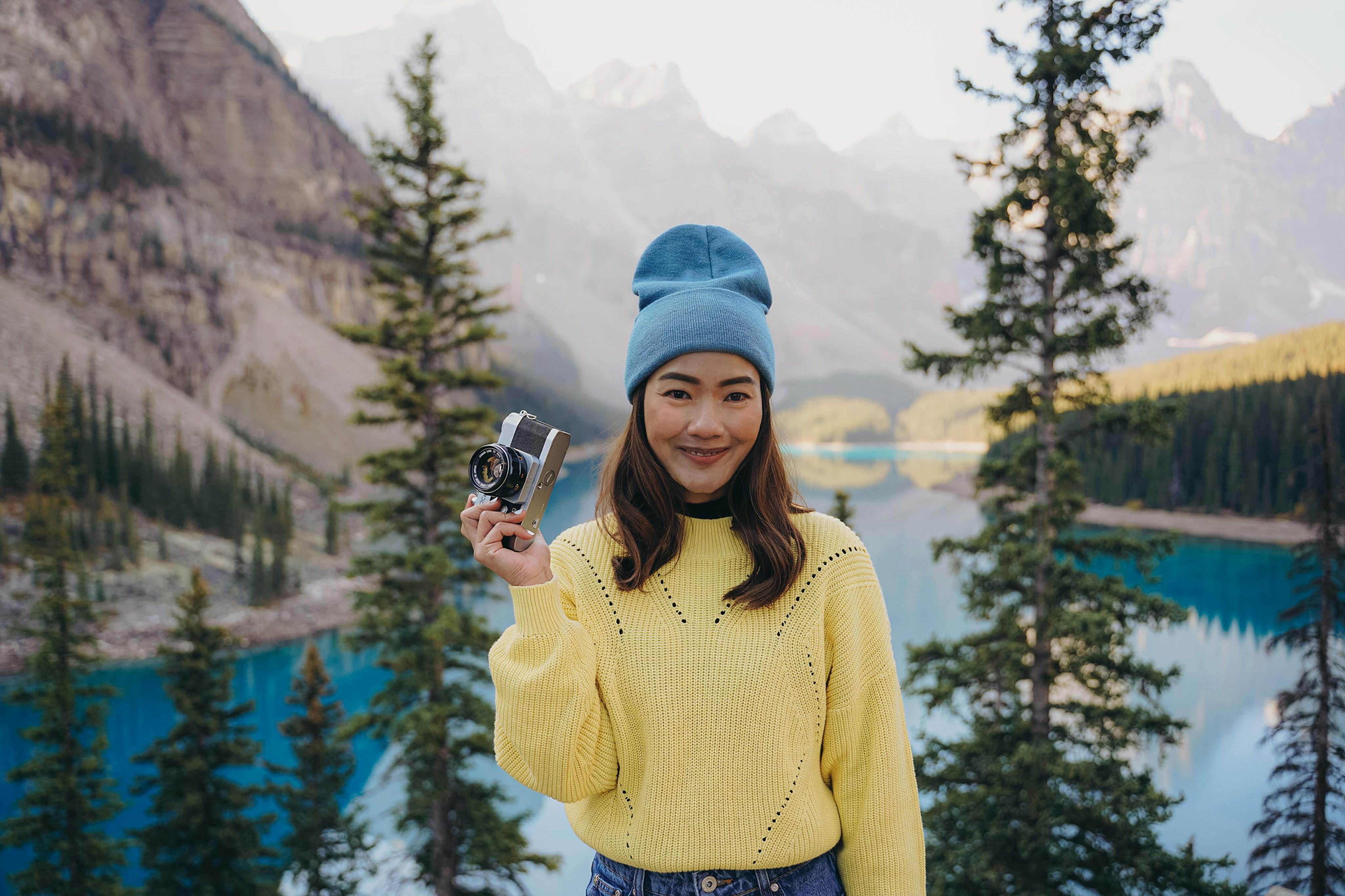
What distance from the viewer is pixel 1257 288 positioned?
506ft

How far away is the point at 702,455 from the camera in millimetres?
1653

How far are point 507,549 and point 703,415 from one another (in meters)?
0.52

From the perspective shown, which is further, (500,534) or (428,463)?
(428,463)

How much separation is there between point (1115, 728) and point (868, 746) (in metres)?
9.60

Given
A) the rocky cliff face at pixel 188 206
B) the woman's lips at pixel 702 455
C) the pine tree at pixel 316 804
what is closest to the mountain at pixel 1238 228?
the rocky cliff face at pixel 188 206

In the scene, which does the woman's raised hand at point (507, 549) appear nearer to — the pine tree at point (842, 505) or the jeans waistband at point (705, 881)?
the jeans waistband at point (705, 881)

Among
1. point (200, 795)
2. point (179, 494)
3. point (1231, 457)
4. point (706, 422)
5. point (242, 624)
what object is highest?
point (1231, 457)

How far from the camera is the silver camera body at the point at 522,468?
61.2 inches

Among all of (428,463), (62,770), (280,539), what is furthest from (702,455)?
(280,539)

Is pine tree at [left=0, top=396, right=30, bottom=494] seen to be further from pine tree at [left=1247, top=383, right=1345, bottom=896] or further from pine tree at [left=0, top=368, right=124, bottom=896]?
pine tree at [left=1247, top=383, right=1345, bottom=896]

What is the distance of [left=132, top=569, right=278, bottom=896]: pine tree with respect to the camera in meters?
13.9

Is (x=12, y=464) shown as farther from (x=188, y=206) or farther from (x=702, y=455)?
(x=702, y=455)

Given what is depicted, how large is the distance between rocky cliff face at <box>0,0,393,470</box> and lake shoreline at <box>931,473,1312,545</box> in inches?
2149

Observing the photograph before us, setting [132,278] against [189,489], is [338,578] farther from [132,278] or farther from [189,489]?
[132,278]
